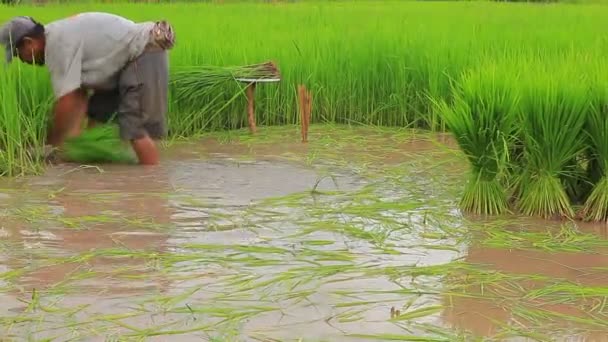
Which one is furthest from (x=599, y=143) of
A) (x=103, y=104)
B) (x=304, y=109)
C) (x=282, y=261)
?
(x=103, y=104)

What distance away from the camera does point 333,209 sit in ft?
11.7

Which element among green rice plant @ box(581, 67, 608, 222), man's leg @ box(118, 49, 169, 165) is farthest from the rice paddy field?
man's leg @ box(118, 49, 169, 165)

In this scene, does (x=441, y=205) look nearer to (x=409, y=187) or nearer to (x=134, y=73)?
(x=409, y=187)

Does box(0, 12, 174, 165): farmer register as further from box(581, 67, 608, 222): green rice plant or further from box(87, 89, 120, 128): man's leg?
box(581, 67, 608, 222): green rice plant

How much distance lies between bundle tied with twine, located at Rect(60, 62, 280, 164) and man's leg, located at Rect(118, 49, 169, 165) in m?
0.10

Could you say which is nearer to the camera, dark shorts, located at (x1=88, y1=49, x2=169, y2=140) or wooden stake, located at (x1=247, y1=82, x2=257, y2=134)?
dark shorts, located at (x1=88, y1=49, x2=169, y2=140)

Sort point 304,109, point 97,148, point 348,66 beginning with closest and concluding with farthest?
point 97,148, point 304,109, point 348,66

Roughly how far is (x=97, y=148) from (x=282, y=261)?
6.22ft

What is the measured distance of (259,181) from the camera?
4.14 meters

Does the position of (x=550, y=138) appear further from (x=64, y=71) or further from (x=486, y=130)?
(x=64, y=71)

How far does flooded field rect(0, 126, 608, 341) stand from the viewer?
2357 mm

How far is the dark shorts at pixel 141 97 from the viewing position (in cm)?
451

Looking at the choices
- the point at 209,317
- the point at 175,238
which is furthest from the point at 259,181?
the point at 209,317

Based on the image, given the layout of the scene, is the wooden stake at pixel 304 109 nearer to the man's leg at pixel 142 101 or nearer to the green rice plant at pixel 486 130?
the man's leg at pixel 142 101
